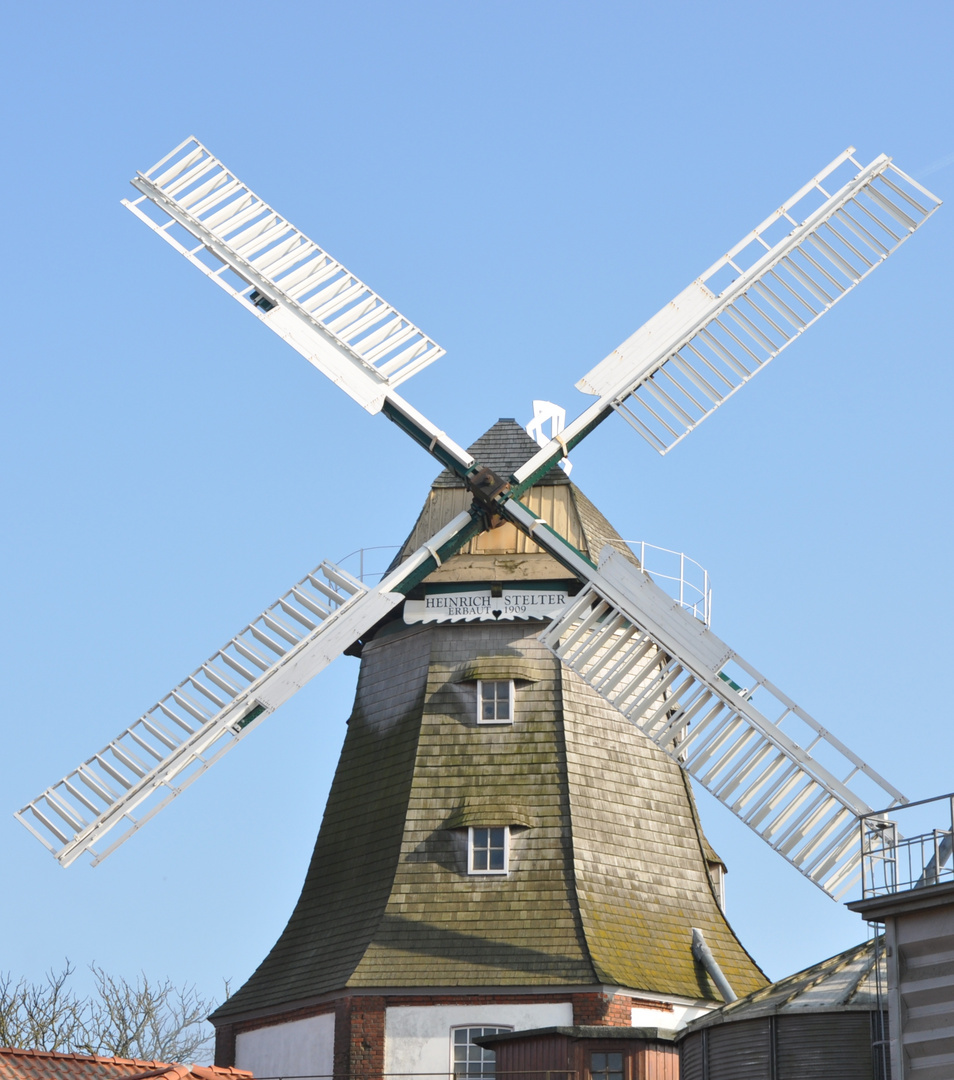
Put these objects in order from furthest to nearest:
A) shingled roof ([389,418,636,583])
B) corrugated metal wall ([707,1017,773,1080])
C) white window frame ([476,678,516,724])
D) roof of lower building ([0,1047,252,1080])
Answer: shingled roof ([389,418,636,583]) < white window frame ([476,678,516,724]) < roof of lower building ([0,1047,252,1080]) < corrugated metal wall ([707,1017,773,1080])

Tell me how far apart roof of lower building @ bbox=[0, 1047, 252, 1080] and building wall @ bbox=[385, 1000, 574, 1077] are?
2.50 m

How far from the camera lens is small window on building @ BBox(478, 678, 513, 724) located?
2708cm

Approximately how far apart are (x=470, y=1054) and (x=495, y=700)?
5.12 metres

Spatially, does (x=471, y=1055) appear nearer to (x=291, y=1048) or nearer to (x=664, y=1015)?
(x=664, y=1015)

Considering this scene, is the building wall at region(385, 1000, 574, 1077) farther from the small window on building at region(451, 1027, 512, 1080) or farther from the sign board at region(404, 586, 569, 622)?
the sign board at region(404, 586, 569, 622)

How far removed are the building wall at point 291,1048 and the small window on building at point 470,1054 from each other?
1660 mm

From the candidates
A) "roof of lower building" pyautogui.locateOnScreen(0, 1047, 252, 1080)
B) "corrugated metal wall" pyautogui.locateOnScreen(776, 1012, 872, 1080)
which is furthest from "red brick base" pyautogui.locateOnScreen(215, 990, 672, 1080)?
"corrugated metal wall" pyautogui.locateOnScreen(776, 1012, 872, 1080)

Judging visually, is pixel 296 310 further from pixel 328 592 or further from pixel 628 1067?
pixel 628 1067

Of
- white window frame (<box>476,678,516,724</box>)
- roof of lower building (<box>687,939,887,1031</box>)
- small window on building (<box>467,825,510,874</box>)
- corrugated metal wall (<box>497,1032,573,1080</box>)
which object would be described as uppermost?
white window frame (<box>476,678,516,724</box>)

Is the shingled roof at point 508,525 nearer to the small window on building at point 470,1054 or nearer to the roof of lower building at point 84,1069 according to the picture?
the small window on building at point 470,1054

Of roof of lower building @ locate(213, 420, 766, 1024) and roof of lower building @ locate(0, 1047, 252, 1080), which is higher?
roof of lower building @ locate(213, 420, 766, 1024)

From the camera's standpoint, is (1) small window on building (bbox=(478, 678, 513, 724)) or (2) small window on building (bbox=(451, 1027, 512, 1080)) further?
(1) small window on building (bbox=(478, 678, 513, 724))

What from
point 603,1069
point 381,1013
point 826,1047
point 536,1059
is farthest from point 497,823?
point 826,1047

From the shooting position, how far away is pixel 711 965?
25594mm
